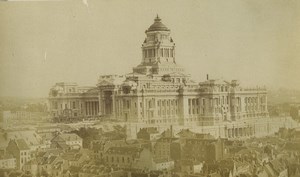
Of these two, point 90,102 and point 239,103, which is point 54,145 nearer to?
point 90,102

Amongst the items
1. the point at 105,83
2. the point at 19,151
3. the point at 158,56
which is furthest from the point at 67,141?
the point at 158,56

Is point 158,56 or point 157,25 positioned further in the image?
point 158,56

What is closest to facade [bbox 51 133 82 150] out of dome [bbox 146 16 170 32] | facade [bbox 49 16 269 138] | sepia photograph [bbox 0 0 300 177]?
sepia photograph [bbox 0 0 300 177]

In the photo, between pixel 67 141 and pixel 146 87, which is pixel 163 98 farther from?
pixel 67 141

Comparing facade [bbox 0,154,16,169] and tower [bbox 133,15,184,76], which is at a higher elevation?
tower [bbox 133,15,184,76]

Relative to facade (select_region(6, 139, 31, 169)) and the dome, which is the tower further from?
facade (select_region(6, 139, 31, 169))

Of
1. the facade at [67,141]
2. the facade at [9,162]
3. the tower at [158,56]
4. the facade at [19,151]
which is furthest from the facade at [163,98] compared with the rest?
the facade at [9,162]

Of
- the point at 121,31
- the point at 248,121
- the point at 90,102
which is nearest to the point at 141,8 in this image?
the point at 121,31
